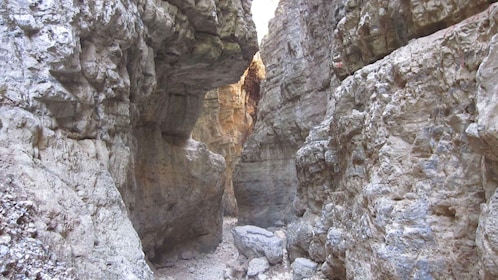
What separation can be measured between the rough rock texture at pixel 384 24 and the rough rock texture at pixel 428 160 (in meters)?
0.24

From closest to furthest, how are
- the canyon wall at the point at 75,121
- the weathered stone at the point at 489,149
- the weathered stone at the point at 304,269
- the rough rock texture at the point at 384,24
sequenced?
1. the weathered stone at the point at 489,149
2. the canyon wall at the point at 75,121
3. the rough rock texture at the point at 384,24
4. the weathered stone at the point at 304,269

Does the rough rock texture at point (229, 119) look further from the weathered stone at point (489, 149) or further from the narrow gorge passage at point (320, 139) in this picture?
the weathered stone at point (489, 149)

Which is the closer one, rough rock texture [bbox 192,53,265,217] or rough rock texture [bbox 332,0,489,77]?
rough rock texture [bbox 332,0,489,77]

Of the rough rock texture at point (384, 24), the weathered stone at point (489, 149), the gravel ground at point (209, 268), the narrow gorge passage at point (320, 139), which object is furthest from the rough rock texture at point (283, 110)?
the weathered stone at point (489, 149)

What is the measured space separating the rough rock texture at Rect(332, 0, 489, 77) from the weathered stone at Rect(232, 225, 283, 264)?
5071 millimetres

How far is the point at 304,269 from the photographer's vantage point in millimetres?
7055

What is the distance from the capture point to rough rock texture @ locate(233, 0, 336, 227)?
14.5 m

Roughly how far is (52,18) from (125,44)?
1364 mm

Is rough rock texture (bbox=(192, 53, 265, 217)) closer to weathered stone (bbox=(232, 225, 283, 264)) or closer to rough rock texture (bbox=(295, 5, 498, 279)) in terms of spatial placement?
weathered stone (bbox=(232, 225, 283, 264))

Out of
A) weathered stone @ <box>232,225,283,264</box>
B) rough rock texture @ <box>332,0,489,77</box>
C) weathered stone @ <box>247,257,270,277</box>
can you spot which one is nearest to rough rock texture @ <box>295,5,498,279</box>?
rough rock texture @ <box>332,0,489,77</box>

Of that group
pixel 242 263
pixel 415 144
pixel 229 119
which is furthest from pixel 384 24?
pixel 229 119

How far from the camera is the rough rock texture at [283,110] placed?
1446 cm

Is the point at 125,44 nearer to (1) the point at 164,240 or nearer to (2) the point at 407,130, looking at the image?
(2) the point at 407,130

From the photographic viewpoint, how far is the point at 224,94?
23.0 metres
